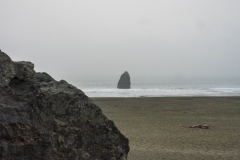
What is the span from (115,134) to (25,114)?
53.9 inches

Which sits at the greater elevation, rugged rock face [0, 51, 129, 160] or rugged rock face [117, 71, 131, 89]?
rugged rock face [117, 71, 131, 89]

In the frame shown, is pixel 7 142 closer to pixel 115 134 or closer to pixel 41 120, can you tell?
pixel 41 120

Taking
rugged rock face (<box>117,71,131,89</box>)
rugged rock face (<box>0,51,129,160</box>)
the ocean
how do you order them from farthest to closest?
rugged rock face (<box>117,71,131,89</box>), the ocean, rugged rock face (<box>0,51,129,160</box>)

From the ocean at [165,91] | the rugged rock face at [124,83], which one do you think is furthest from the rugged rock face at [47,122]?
the rugged rock face at [124,83]

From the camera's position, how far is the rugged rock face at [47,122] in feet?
9.63

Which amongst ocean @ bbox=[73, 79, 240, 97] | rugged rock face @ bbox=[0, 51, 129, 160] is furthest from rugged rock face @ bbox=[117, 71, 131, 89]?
rugged rock face @ bbox=[0, 51, 129, 160]

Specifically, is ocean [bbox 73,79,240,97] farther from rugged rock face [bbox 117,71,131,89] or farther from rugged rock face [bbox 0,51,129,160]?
rugged rock face [bbox 0,51,129,160]

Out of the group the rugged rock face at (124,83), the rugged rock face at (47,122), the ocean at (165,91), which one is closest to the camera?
the rugged rock face at (47,122)

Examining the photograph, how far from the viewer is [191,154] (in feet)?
24.9

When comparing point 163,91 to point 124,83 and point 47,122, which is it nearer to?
point 124,83

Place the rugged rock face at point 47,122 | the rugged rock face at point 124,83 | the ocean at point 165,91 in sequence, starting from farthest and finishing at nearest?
the rugged rock face at point 124,83
the ocean at point 165,91
the rugged rock face at point 47,122

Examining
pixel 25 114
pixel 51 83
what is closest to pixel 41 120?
pixel 25 114

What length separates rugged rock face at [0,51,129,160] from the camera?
2.94 metres

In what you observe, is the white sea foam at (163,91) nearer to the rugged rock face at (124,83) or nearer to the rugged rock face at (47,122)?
the rugged rock face at (124,83)
